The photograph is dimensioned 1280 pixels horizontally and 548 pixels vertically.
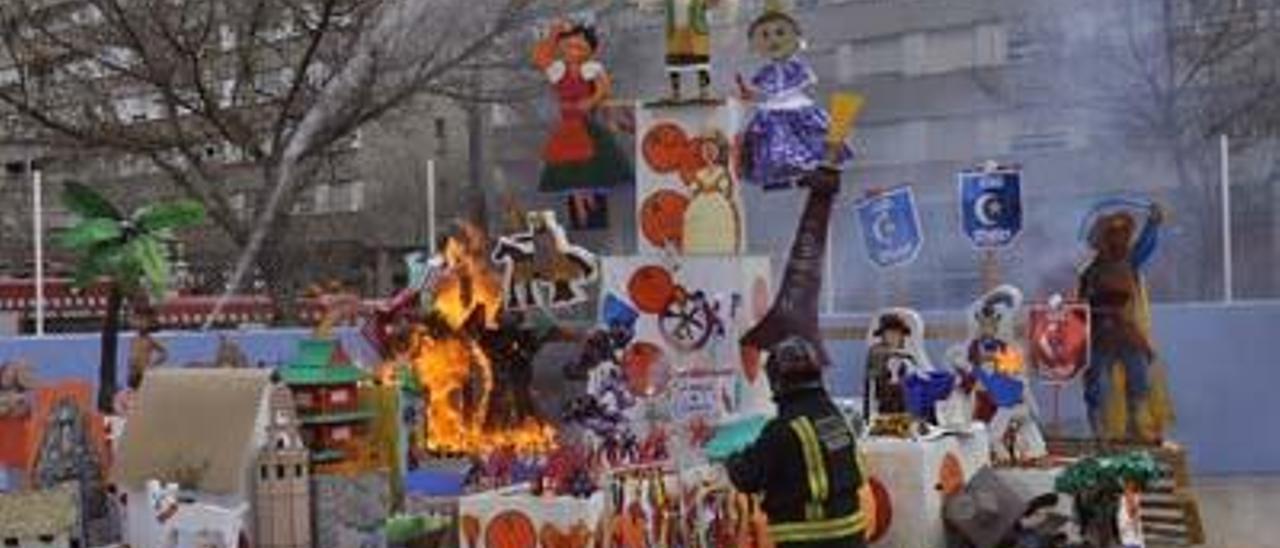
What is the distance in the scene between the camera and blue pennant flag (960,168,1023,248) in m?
13.2

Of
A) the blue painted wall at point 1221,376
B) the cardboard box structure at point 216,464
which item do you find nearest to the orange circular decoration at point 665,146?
the cardboard box structure at point 216,464

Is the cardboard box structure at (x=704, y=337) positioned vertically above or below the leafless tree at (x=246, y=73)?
below

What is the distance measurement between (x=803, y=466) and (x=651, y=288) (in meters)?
3.45

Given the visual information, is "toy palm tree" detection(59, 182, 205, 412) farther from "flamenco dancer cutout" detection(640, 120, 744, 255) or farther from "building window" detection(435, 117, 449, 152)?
"building window" detection(435, 117, 449, 152)

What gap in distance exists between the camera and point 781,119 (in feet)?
37.2

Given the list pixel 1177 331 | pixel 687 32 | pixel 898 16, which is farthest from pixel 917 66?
pixel 687 32

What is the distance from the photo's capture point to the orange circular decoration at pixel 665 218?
11211 mm

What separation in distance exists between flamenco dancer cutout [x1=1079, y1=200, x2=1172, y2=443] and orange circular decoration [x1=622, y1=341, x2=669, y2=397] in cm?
420

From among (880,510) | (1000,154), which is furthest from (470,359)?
(1000,154)

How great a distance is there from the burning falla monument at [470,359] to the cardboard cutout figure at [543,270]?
0.46 ft

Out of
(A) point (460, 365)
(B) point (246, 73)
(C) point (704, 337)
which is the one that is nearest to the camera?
(C) point (704, 337)

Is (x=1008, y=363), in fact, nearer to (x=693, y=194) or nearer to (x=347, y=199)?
(x=693, y=194)

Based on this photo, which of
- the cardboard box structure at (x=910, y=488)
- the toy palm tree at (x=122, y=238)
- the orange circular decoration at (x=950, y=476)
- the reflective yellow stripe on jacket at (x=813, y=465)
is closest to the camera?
the reflective yellow stripe on jacket at (x=813, y=465)

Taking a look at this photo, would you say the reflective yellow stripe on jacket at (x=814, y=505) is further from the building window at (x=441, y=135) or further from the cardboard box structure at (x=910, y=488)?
the building window at (x=441, y=135)
